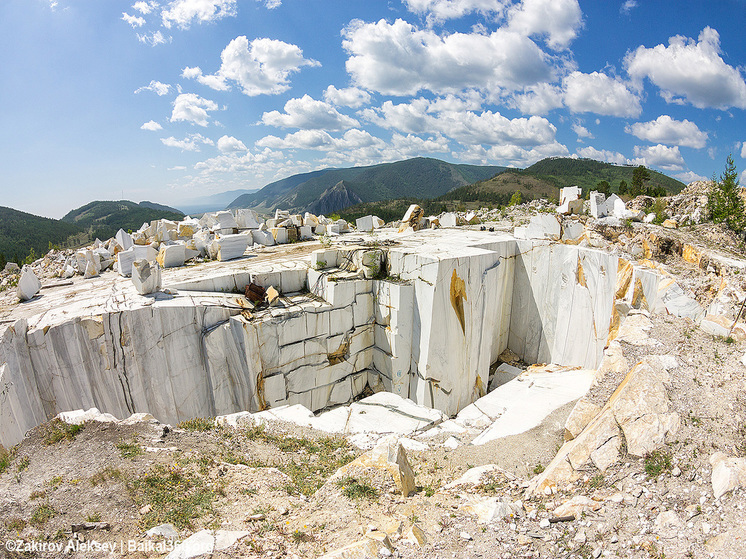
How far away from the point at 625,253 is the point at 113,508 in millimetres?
11972

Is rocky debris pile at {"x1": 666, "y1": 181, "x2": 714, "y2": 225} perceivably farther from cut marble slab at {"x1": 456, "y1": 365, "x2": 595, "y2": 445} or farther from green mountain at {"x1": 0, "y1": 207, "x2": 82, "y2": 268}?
green mountain at {"x1": 0, "y1": 207, "x2": 82, "y2": 268}

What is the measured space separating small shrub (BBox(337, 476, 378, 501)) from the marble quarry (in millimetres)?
4264

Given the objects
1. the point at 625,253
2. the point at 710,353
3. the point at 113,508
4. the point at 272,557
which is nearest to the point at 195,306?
the point at 113,508

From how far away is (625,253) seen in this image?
32.3 feet

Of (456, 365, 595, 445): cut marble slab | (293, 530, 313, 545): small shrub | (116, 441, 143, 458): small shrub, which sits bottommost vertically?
(456, 365, 595, 445): cut marble slab

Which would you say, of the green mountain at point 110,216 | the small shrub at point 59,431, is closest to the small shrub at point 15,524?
the small shrub at point 59,431

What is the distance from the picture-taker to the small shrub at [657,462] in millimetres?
3393

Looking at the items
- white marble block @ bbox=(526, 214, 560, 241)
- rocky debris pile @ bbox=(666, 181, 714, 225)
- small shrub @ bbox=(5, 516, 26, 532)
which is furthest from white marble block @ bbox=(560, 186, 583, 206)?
small shrub @ bbox=(5, 516, 26, 532)

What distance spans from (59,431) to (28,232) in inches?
4246

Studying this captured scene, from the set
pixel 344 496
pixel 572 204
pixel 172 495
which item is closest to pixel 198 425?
pixel 172 495

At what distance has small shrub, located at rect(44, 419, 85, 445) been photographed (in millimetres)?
4617

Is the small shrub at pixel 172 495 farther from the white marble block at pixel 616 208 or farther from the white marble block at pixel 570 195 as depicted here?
the white marble block at pixel 570 195

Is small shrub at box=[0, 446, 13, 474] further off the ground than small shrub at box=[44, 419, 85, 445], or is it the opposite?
small shrub at box=[44, 419, 85, 445]

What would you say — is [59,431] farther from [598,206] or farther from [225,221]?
[598,206]
